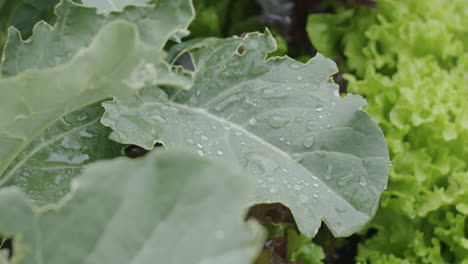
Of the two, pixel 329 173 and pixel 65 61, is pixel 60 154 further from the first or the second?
pixel 329 173

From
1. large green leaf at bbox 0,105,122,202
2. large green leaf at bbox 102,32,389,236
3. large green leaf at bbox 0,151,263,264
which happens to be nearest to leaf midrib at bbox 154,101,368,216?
large green leaf at bbox 102,32,389,236

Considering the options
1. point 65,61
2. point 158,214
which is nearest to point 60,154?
point 65,61

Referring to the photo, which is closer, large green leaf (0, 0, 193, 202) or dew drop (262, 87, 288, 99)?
large green leaf (0, 0, 193, 202)

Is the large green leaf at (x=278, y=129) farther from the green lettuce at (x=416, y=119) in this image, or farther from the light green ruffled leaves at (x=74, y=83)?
the green lettuce at (x=416, y=119)

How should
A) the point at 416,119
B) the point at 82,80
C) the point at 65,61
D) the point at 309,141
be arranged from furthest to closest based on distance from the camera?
the point at 416,119
the point at 309,141
the point at 65,61
the point at 82,80

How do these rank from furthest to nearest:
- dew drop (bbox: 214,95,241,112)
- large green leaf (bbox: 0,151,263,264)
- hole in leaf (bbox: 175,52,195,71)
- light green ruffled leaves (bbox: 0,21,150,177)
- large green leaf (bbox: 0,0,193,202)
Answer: hole in leaf (bbox: 175,52,195,71) → dew drop (bbox: 214,95,241,112) → large green leaf (bbox: 0,0,193,202) → light green ruffled leaves (bbox: 0,21,150,177) → large green leaf (bbox: 0,151,263,264)

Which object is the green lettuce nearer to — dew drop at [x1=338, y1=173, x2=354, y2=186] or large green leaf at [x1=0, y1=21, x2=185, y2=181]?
dew drop at [x1=338, y1=173, x2=354, y2=186]
